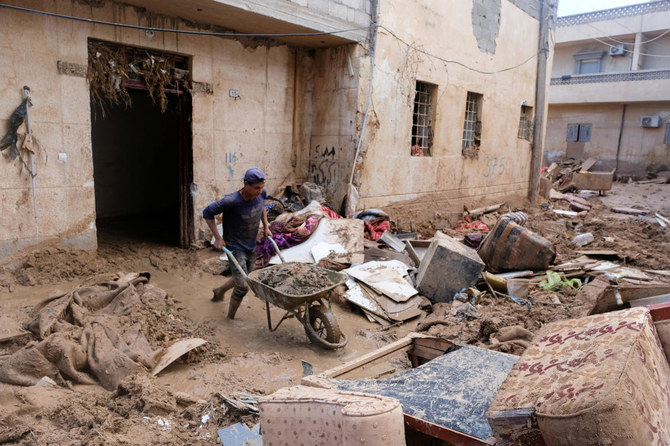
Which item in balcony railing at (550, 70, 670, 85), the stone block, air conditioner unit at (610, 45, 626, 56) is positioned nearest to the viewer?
the stone block

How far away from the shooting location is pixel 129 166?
34.6 ft

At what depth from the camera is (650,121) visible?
873 inches

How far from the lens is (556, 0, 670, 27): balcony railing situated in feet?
73.6

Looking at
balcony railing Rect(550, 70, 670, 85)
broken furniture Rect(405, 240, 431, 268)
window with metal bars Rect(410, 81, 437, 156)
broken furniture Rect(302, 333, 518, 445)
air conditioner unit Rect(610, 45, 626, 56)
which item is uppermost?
air conditioner unit Rect(610, 45, 626, 56)

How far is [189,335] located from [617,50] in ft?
89.3

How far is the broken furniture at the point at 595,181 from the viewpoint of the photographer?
18.2 meters

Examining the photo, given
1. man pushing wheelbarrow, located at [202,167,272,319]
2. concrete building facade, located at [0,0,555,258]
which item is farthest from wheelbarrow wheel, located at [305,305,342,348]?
concrete building facade, located at [0,0,555,258]

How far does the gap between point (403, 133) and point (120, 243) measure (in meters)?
5.93

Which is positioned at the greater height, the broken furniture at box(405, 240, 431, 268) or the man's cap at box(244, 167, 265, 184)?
the man's cap at box(244, 167, 265, 184)

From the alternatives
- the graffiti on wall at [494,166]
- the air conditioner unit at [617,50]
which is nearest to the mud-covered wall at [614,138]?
the air conditioner unit at [617,50]

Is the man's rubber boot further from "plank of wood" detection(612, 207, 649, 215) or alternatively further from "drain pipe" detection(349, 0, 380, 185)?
"plank of wood" detection(612, 207, 649, 215)

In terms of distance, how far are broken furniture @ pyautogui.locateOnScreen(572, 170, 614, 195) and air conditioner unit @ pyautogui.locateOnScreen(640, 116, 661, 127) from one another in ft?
20.3

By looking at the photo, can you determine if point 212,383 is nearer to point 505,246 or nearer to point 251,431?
point 251,431

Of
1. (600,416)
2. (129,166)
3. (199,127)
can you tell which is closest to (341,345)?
(600,416)
